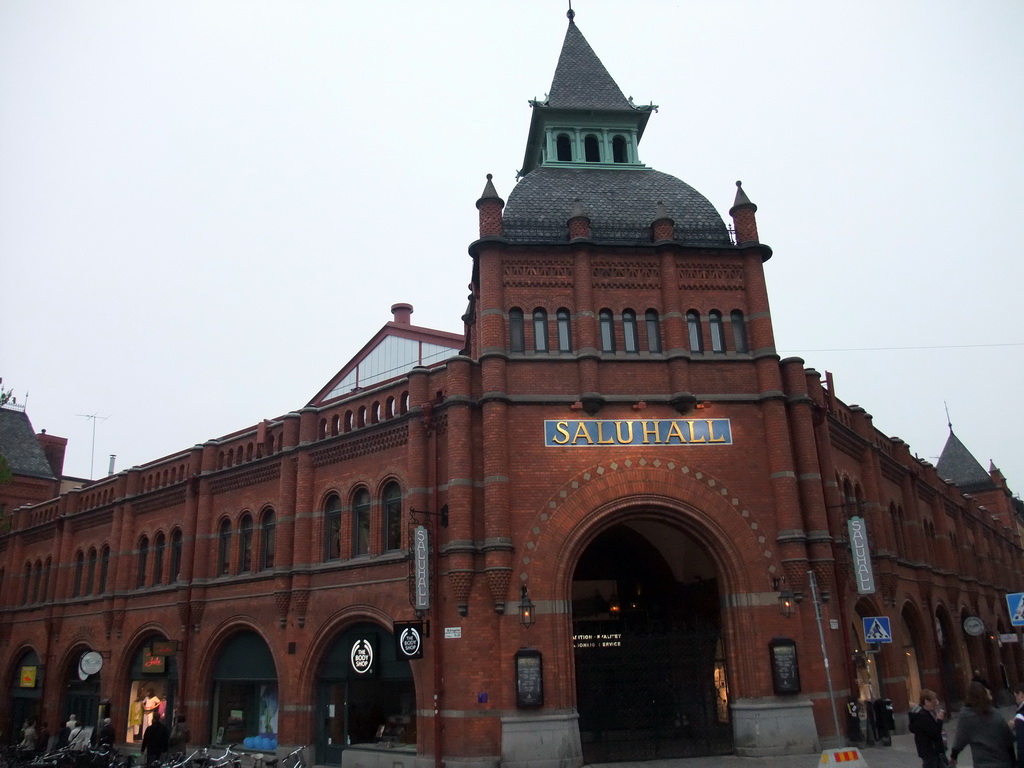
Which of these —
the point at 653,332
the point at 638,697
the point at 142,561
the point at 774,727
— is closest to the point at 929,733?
the point at 774,727

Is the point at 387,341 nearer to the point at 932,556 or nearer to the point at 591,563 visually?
the point at 591,563

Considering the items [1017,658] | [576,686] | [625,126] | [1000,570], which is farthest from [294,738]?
[1000,570]

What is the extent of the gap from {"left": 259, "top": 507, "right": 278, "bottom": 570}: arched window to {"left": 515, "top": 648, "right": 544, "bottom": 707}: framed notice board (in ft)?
34.9

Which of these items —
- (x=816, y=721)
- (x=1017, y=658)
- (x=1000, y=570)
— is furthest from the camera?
(x=1000, y=570)

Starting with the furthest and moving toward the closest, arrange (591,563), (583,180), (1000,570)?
(1000,570)
(591,563)
(583,180)

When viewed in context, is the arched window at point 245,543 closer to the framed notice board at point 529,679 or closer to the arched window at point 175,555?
the arched window at point 175,555

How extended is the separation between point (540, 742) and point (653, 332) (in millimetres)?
11418

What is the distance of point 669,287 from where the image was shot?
24.3 metres

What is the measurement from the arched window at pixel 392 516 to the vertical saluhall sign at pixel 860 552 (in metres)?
12.8

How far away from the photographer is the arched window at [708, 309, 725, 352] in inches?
960

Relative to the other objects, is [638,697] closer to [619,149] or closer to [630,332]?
[630,332]

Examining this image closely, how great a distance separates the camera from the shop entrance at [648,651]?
71.9 feet

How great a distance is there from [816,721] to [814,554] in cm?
420

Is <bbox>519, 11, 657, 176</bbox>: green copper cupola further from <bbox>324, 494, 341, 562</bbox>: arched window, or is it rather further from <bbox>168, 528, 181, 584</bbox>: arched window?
<bbox>168, 528, 181, 584</bbox>: arched window
